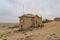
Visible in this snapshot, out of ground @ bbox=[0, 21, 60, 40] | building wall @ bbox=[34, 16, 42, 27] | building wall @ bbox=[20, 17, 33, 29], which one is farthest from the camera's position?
building wall @ bbox=[34, 16, 42, 27]

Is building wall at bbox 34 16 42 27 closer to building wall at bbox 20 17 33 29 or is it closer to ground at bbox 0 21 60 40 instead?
building wall at bbox 20 17 33 29

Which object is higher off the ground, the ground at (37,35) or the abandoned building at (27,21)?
the abandoned building at (27,21)

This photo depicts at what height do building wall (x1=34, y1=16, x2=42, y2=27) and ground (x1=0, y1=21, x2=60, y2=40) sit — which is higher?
building wall (x1=34, y1=16, x2=42, y2=27)

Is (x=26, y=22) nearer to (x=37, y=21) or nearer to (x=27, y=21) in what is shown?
(x=27, y=21)

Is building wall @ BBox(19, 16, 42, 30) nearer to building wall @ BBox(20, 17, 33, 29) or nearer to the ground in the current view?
building wall @ BBox(20, 17, 33, 29)

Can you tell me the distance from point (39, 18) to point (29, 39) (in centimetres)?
1693

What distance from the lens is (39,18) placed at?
125 feet

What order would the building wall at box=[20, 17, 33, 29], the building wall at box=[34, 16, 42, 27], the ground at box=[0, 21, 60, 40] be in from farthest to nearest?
the building wall at box=[34, 16, 42, 27] → the building wall at box=[20, 17, 33, 29] → the ground at box=[0, 21, 60, 40]

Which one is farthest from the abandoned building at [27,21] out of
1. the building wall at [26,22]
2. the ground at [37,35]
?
the ground at [37,35]

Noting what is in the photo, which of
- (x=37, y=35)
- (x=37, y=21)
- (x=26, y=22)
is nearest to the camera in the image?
(x=37, y=35)

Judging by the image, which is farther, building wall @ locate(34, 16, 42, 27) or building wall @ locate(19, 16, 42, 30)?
building wall @ locate(34, 16, 42, 27)

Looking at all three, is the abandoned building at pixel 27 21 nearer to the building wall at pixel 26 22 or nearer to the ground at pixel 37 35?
the building wall at pixel 26 22

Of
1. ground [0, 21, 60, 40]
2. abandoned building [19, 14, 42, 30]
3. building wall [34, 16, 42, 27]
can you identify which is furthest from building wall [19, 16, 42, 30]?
ground [0, 21, 60, 40]

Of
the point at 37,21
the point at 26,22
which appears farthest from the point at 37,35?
the point at 37,21
